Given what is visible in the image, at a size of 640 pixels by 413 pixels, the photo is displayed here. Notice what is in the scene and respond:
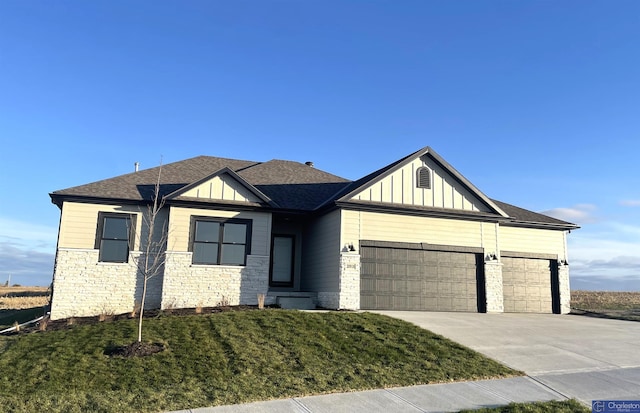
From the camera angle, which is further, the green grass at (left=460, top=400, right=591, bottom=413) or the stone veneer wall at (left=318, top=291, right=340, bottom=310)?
the stone veneer wall at (left=318, top=291, right=340, bottom=310)

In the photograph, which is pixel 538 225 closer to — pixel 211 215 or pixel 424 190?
pixel 424 190

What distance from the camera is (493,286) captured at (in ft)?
65.2

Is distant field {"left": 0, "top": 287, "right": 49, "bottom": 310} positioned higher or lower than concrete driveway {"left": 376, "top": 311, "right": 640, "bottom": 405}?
lower

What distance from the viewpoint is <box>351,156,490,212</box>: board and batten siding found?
19156mm

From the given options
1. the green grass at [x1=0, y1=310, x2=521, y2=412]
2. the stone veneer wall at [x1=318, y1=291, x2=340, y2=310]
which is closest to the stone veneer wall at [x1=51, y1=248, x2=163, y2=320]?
the green grass at [x1=0, y1=310, x2=521, y2=412]

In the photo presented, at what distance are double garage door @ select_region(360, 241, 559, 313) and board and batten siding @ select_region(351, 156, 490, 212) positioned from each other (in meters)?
1.79

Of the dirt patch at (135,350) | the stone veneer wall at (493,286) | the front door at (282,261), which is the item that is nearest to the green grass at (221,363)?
the dirt patch at (135,350)

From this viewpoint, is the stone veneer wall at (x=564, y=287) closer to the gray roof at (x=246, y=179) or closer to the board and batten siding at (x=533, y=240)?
the board and batten siding at (x=533, y=240)

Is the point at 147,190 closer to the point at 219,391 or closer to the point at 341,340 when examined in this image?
the point at 341,340

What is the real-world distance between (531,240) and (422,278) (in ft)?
22.2

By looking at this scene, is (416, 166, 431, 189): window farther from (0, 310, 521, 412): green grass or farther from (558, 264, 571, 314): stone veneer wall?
Result: (558, 264, 571, 314): stone veneer wall

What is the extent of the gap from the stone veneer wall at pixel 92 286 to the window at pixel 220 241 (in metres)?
2.38

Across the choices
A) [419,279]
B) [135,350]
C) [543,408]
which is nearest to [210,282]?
[135,350]

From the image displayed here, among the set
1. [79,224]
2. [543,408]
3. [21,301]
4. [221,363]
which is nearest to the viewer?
[543,408]
